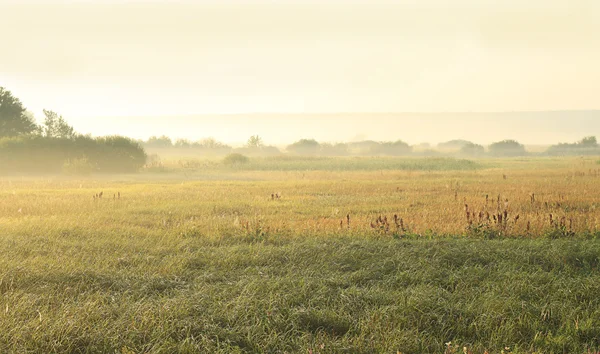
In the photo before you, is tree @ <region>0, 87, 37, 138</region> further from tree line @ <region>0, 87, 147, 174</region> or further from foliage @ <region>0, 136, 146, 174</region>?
foliage @ <region>0, 136, 146, 174</region>

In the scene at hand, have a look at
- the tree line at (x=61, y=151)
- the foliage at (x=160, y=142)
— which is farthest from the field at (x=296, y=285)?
the foliage at (x=160, y=142)

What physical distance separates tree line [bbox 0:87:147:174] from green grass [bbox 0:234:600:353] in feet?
108

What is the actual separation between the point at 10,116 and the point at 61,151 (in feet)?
36.5

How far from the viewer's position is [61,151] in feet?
135

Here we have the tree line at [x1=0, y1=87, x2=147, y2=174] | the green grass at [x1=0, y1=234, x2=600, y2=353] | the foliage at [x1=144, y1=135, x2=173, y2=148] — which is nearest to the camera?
the green grass at [x1=0, y1=234, x2=600, y2=353]

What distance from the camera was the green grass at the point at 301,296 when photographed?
5.05 metres

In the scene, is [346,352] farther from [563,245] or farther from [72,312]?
[563,245]

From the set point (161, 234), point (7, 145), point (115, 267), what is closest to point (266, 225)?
point (161, 234)

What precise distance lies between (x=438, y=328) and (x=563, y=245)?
484cm

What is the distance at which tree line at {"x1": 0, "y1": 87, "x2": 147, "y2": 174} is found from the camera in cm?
3916

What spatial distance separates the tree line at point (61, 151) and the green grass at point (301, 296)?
3287 cm

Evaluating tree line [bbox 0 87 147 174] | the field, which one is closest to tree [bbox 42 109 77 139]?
tree line [bbox 0 87 147 174]

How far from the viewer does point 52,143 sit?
41.3 m

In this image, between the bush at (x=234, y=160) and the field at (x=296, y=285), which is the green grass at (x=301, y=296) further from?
the bush at (x=234, y=160)
